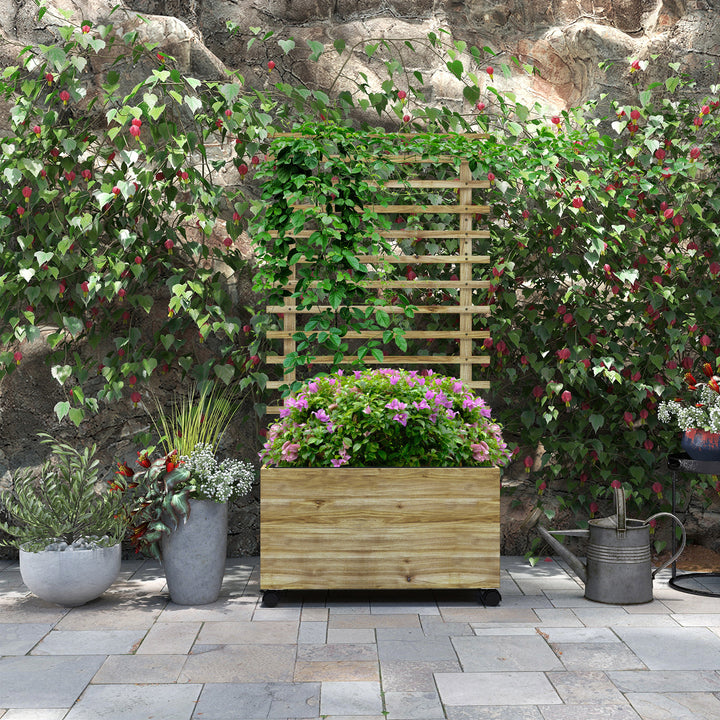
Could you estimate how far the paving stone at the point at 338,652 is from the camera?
2.63 m

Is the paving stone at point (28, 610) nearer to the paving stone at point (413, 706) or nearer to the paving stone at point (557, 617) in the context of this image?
the paving stone at point (413, 706)

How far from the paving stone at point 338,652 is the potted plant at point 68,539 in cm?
93

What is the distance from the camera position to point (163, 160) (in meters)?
3.77

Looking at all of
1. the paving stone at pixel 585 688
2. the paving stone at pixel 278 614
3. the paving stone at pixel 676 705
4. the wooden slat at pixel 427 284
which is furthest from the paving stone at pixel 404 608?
the wooden slat at pixel 427 284

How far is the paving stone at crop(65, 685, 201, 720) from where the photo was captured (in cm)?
220

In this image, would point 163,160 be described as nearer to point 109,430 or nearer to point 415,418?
point 109,430

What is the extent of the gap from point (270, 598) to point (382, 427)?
798mm

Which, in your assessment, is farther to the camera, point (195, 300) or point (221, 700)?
point (195, 300)

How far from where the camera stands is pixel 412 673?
8.20 ft

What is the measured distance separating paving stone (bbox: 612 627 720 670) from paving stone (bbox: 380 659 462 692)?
24.5 inches

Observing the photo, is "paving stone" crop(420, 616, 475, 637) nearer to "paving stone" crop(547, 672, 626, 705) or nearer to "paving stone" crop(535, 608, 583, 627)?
"paving stone" crop(535, 608, 583, 627)

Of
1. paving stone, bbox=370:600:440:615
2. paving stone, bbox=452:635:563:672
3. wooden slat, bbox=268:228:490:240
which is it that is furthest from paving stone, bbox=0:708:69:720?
wooden slat, bbox=268:228:490:240

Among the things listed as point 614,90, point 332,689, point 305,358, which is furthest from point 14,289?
point 614,90

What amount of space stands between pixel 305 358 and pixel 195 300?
62 cm
